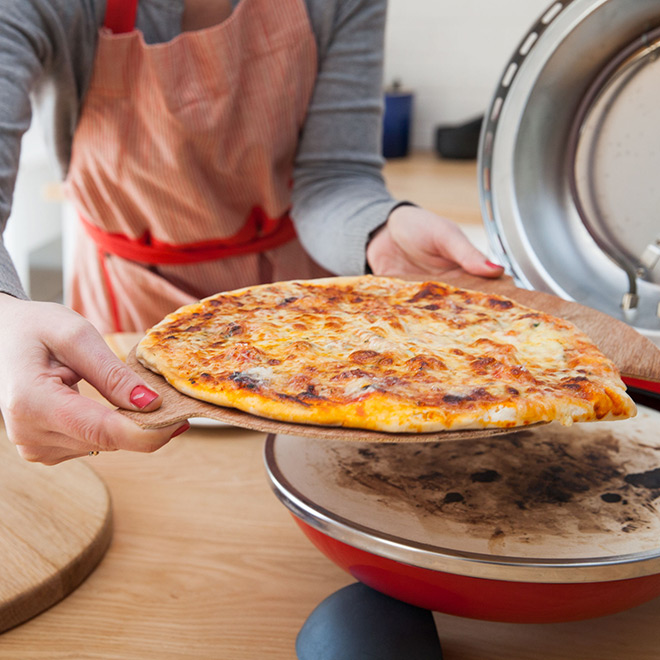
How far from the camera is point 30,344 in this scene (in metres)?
0.66

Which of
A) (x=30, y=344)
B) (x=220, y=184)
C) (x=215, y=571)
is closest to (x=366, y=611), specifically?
(x=215, y=571)

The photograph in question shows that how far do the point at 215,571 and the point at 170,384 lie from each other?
0.23 metres

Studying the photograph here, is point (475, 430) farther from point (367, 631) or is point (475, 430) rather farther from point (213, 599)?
point (213, 599)

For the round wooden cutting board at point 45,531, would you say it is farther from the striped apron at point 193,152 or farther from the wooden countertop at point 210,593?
the striped apron at point 193,152

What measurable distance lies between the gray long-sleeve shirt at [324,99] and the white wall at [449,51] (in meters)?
1.59

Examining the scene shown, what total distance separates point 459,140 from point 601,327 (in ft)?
6.35

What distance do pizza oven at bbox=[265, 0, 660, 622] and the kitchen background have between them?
1767 millimetres

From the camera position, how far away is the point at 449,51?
2.87 meters

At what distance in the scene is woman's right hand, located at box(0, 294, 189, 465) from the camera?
62 cm

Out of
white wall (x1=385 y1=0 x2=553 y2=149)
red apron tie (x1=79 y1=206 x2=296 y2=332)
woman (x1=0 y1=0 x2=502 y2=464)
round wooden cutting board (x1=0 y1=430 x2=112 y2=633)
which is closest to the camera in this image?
round wooden cutting board (x1=0 y1=430 x2=112 y2=633)

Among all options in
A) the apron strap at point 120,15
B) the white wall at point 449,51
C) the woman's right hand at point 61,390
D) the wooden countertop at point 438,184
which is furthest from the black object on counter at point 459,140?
the woman's right hand at point 61,390

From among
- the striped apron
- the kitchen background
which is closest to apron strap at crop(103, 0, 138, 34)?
the striped apron

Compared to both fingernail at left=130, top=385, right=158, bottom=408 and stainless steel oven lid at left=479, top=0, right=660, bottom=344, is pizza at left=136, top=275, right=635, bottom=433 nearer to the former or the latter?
fingernail at left=130, top=385, right=158, bottom=408

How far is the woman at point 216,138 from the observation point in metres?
1.18
